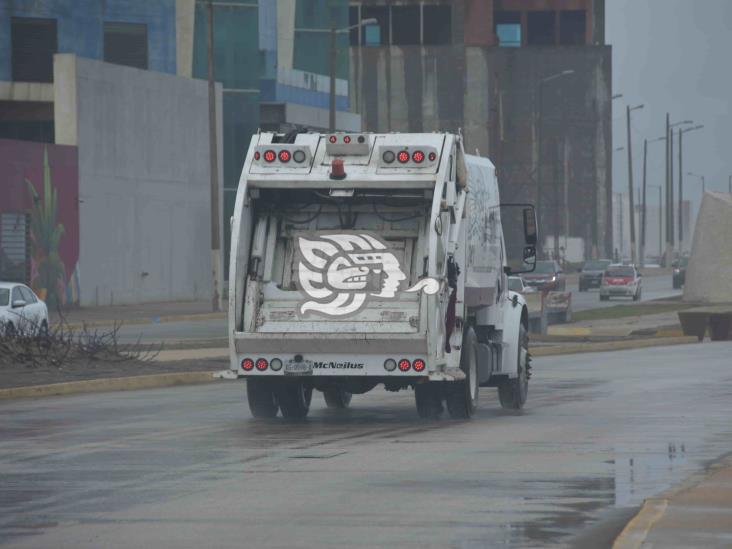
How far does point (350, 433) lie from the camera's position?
19906 millimetres

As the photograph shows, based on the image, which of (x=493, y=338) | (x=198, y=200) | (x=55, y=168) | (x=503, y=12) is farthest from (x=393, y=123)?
(x=493, y=338)

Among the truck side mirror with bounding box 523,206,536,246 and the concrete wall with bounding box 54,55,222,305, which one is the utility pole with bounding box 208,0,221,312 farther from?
the truck side mirror with bounding box 523,206,536,246

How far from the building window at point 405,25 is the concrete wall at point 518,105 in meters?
3.39

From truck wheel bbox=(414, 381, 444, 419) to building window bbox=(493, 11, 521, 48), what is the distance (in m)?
116

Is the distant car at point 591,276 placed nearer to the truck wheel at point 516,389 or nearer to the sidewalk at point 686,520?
the truck wheel at point 516,389

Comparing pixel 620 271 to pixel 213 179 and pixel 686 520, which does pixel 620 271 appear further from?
pixel 686 520

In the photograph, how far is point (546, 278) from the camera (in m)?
80.6

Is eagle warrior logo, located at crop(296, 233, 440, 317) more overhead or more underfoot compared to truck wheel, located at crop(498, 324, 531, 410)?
more overhead

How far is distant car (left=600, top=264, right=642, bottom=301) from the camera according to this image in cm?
8250

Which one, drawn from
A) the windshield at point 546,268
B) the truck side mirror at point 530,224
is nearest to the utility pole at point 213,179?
the windshield at point 546,268

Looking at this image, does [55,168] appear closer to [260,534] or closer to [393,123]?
[260,534]

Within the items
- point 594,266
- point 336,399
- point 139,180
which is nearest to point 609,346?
point 336,399

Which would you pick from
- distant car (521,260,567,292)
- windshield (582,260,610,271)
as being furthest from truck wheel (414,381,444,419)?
windshield (582,260,610,271)

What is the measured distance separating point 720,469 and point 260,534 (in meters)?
5.12
